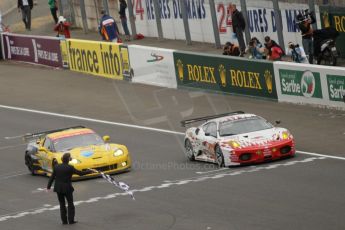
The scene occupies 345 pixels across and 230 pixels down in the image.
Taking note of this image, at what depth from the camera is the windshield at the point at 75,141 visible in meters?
24.9

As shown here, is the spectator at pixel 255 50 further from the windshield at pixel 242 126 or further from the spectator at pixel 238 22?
the windshield at pixel 242 126

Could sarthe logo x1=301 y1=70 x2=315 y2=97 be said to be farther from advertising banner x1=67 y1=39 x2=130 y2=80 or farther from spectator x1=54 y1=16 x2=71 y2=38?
spectator x1=54 y1=16 x2=71 y2=38

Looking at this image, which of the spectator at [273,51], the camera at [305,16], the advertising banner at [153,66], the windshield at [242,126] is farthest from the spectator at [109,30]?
the windshield at [242,126]

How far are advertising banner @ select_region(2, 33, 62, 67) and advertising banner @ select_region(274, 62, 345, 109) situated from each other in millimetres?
15202

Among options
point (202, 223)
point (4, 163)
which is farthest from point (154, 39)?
point (202, 223)

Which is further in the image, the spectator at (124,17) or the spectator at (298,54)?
the spectator at (124,17)

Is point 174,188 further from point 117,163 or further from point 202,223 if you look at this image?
point 202,223

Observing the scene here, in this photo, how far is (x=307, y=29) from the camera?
33.8 metres

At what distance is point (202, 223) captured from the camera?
58.2 ft

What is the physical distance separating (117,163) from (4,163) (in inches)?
201

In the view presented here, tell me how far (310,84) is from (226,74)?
423 centimetres

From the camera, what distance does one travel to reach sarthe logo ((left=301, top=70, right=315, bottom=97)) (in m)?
31.1

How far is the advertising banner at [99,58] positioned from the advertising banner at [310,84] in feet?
30.6

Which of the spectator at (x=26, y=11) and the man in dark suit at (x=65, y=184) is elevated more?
the spectator at (x=26, y=11)
